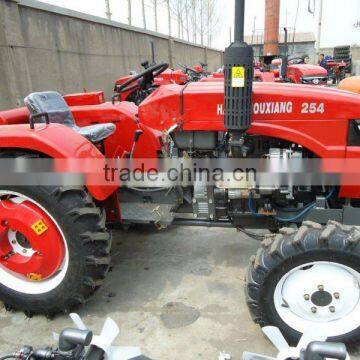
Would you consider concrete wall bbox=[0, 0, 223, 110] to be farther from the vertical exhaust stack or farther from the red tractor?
the vertical exhaust stack

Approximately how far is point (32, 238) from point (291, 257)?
4.51 feet

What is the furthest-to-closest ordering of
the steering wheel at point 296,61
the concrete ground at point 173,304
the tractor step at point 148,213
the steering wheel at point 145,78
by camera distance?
the steering wheel at point 296,61 → the steering wheel at point 145,78 → the tractor step at point 148,213 → the concrete ground at point 173,304

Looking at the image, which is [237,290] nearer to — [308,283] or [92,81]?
[308,283]

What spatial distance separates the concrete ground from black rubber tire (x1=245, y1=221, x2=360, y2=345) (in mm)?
238

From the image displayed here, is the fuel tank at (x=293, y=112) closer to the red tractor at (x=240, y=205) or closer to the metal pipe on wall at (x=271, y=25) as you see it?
the red tractor at (x=240, y=205)

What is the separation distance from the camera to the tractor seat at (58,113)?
266 centimetres

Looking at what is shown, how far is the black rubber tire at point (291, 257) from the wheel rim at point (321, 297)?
3cm

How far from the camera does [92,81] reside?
9.15 metres

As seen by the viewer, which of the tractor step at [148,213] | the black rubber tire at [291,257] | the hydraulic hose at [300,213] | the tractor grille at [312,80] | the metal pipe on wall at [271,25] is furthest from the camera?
the metal pipe on wall at [271,25]

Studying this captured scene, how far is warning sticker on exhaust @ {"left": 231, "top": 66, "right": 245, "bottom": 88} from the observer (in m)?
1.96

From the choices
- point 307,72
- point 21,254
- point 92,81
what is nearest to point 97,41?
point 92,81

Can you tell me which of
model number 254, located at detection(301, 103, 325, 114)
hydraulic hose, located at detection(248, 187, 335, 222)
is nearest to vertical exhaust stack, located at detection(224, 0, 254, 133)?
model number 254, located at detection(301, 103, 325, 114)

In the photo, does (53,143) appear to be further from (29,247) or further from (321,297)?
(321,297)

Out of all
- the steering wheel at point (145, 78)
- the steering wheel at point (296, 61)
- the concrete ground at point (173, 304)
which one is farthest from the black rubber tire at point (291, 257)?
the steering wheel at point (296, 61)
